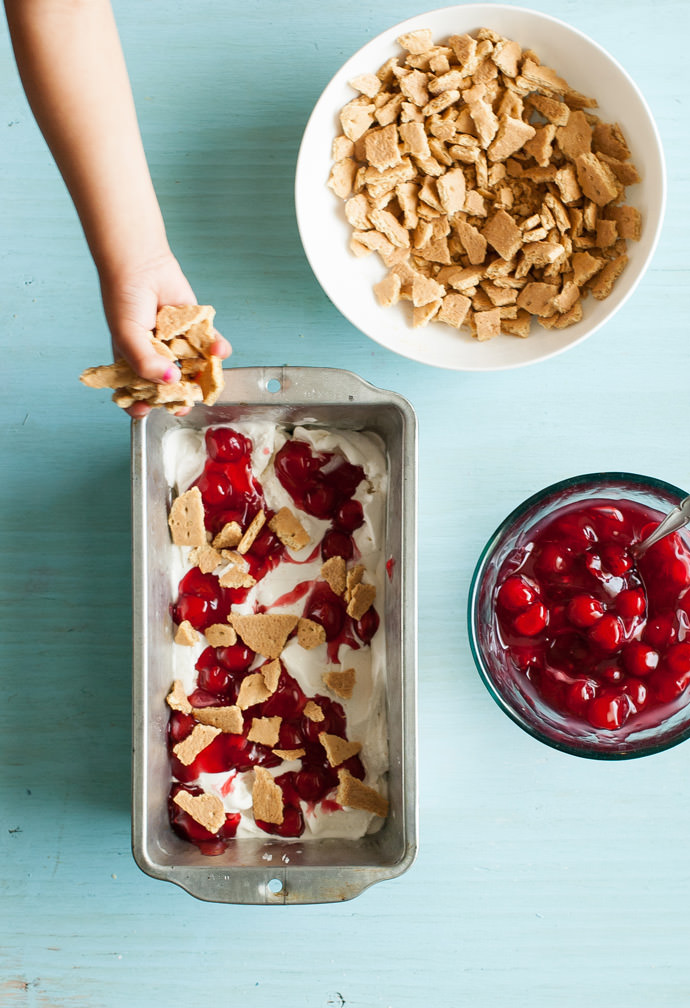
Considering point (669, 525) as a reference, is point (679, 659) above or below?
below

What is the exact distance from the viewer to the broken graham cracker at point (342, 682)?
909mm

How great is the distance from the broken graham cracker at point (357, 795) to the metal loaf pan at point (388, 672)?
0.02 metres

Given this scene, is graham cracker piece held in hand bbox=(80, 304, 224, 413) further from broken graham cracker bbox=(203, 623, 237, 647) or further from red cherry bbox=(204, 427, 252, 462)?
broken graham cracker bbox=(203, 623, 237, 647)

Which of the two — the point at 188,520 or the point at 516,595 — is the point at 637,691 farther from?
the point at 188,520

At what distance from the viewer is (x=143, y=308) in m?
0.80

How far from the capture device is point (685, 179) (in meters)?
0.99

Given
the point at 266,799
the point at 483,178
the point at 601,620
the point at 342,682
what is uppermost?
the point at 483,178

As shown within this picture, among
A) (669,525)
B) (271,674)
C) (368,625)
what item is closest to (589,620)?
(669,525)

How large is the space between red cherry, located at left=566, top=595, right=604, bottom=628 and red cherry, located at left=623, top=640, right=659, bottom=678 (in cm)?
5

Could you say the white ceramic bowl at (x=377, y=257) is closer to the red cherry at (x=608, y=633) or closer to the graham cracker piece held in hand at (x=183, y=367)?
the graham cracker piece held in hand at (x=183, y=367)

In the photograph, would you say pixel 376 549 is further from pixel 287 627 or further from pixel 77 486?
pixel 77 486

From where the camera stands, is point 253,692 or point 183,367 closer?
point 183,367

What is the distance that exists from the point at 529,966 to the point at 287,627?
1.64ft

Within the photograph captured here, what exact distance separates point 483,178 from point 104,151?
15.2 inches
